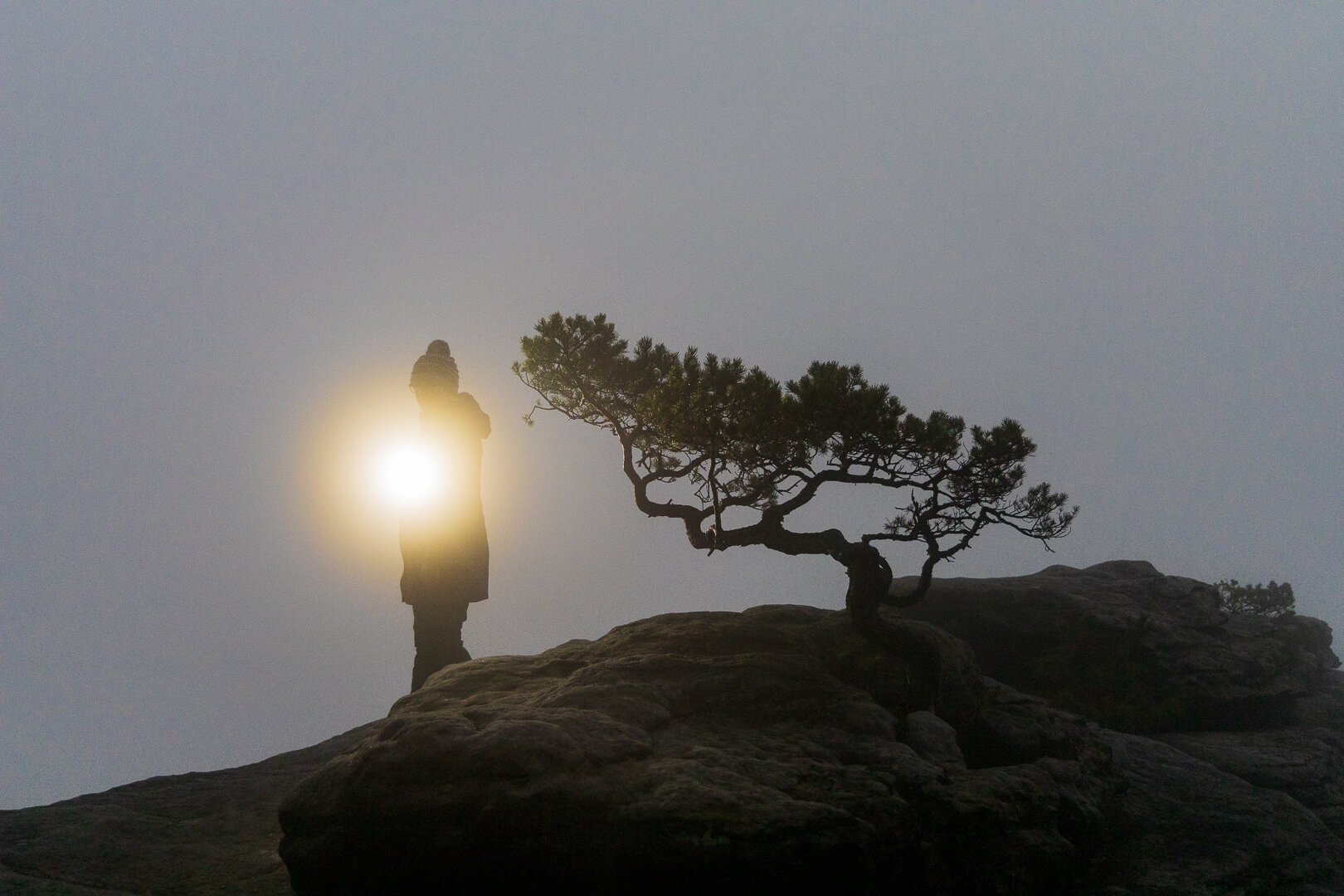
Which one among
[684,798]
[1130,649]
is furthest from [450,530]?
[1130,649]

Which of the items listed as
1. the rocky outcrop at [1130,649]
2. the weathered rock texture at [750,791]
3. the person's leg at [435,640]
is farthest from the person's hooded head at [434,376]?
the rocky outcrop at [1130,649]

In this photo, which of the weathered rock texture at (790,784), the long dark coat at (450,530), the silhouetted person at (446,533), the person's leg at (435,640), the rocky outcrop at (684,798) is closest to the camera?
the rocky outcrop at (684,798)

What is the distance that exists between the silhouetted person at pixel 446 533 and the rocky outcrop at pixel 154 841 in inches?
267

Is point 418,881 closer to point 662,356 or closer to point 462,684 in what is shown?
point 462,684

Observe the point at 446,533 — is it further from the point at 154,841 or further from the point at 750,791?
the point at 750,791

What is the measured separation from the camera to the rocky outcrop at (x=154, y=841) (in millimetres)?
13148

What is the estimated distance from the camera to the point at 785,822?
430 inches

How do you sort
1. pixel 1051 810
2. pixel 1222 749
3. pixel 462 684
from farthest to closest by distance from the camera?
→ pixel 1222 749
pixel 462 684
pixel 1051 810

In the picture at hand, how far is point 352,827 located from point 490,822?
2409 millimetres

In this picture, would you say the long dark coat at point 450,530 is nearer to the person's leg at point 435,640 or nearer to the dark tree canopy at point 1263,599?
the person's leg at point 435,640

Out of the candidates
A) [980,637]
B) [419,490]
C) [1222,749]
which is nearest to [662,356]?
[419,490]

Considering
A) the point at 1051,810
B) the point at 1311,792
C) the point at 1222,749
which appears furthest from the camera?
the point at 1222,749

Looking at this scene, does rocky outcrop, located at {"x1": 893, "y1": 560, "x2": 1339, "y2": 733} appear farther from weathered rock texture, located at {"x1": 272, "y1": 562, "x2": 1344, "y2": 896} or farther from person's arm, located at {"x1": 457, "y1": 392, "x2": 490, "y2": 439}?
person's arm, located at {"x1": 457, "y1": 392, "x2": 490, "y2": 439}

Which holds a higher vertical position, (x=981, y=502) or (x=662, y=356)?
(x=662, y=356)
